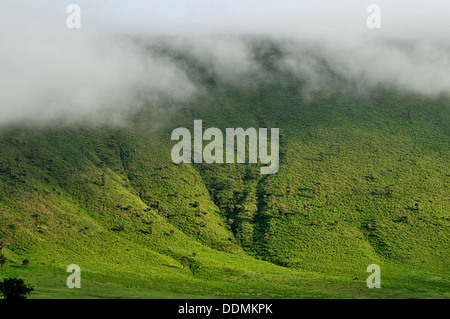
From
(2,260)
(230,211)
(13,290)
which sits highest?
(230,211)

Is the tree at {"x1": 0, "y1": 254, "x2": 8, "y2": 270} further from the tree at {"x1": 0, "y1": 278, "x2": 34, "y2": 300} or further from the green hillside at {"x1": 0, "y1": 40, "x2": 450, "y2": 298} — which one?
the tree at {"x1": 0, "y1": 278, "x2": 34, "y2": 300}

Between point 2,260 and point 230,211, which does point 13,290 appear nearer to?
point 2,260

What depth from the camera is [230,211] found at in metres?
147

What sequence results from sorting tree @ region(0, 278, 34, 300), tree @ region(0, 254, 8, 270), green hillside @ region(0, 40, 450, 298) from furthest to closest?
green hillside @ region(0, 40, 450, 298), tree @ region(0, 254, 8, 270), tree @ region(0, 278, 34, 300)

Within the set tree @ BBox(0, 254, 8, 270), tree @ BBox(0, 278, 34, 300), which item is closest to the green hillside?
tree @ BBox(0, 254, 8, 270)

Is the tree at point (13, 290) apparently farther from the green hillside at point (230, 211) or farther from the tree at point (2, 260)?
the tree at point (2, 260)

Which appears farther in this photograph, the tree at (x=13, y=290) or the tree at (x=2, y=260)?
Result: the tree at (x=2, y=260)

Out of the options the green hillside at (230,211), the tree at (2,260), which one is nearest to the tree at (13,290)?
the green hillside at (230,211)

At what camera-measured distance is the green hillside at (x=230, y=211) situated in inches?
3994

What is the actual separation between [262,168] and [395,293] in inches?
3188

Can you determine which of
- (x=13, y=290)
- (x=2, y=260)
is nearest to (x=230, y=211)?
(x=2, y=260)

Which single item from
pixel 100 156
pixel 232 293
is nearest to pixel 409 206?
pixel 232 293

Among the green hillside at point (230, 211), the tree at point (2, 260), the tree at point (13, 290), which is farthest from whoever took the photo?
the green hillside at point (230, 211)

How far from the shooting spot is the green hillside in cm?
10144
